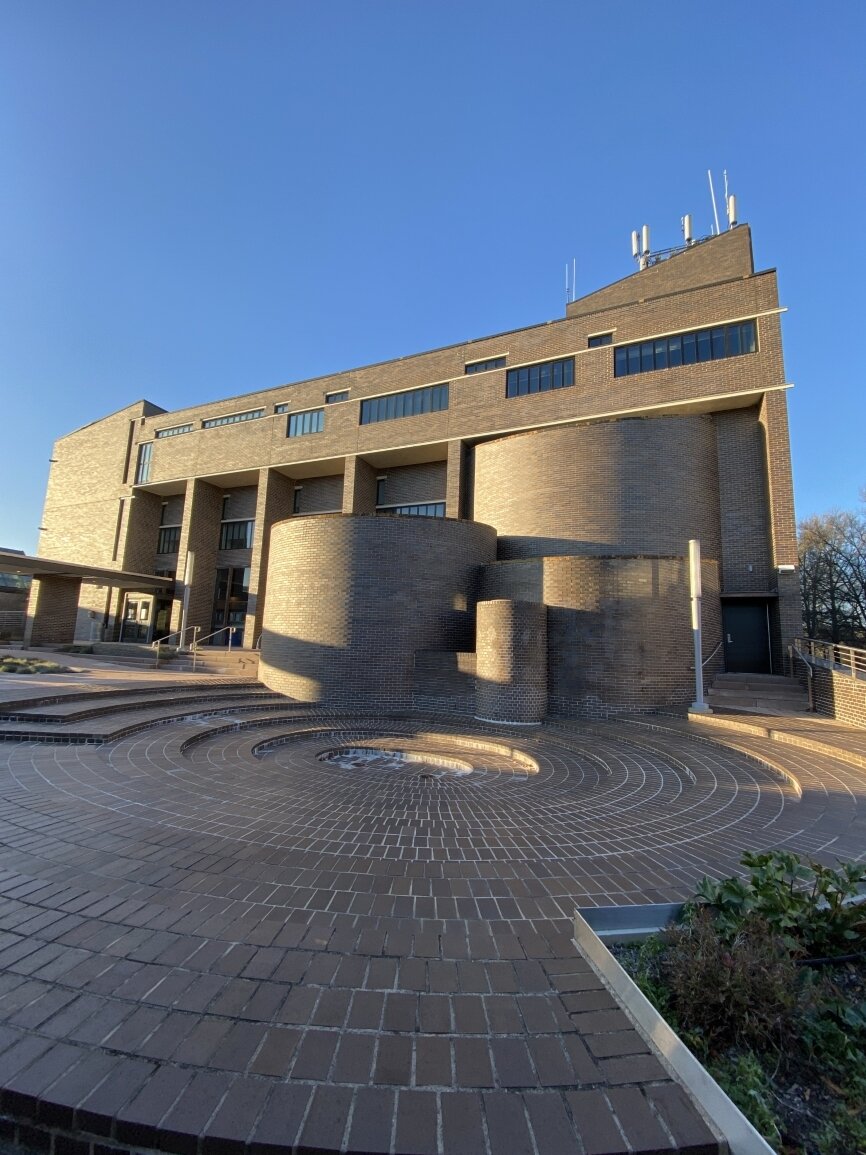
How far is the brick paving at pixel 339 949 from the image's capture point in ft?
5.29

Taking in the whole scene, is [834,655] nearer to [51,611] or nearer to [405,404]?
[405,404]

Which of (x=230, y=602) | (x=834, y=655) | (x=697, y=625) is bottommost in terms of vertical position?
(x=834, y=655)

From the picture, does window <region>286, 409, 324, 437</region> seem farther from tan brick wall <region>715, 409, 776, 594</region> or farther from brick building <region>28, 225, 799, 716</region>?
tan brick wall <region>715, 409, 776, 594</region>

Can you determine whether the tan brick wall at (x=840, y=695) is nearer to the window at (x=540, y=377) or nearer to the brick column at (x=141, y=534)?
the window at (x=540, y=377)

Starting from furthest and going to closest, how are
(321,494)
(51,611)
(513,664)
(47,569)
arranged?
(321,494), (51,611), (47,569), (513,664)

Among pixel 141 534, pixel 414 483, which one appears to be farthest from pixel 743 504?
pixel 141 534

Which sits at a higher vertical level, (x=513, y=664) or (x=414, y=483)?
(x=414, y=483)

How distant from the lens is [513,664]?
423 inches

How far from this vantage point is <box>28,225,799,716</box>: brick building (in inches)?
458

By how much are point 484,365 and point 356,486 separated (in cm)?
861

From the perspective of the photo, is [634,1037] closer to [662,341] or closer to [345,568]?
[345,568]

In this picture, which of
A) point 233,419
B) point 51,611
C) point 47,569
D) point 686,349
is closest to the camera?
point 686,349

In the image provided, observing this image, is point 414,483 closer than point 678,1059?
No

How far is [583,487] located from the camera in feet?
61.2
